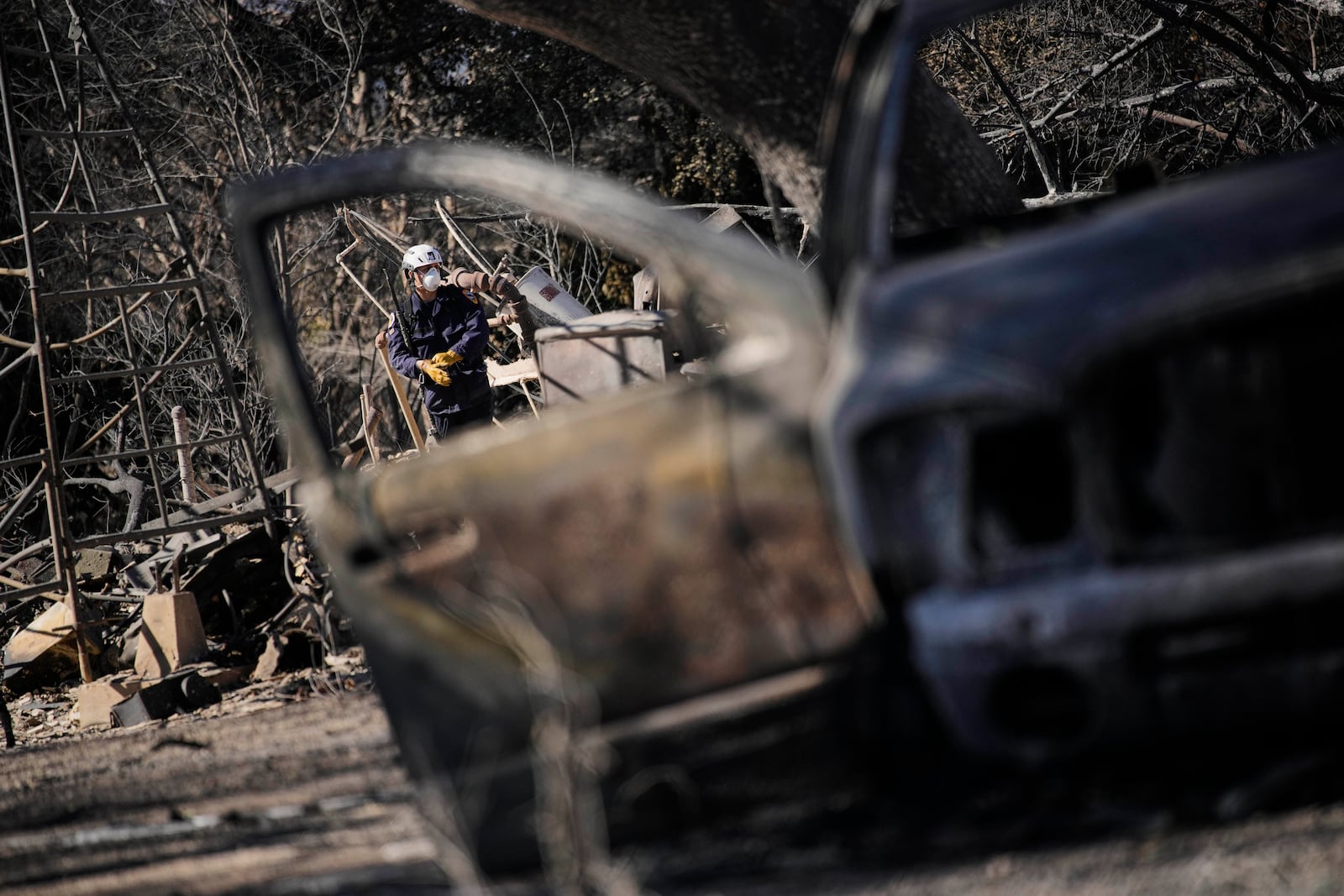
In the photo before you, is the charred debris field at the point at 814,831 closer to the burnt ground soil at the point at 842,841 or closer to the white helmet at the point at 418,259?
the burnt ground soil at the point at 842,841

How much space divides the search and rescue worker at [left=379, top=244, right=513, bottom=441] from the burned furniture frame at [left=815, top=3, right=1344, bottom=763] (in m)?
6.40

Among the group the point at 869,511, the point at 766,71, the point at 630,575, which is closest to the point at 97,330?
the point at 766,71

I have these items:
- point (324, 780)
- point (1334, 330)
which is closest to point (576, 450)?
point (1334, 330)

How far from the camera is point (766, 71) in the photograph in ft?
14.9

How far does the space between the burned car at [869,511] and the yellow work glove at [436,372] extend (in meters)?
5.49

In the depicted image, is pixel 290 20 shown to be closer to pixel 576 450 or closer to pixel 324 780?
pixel 324 780

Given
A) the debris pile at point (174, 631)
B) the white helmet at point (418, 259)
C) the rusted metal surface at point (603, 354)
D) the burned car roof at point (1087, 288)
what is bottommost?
the debris pile at point (174, 631)

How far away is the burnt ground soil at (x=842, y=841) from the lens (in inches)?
93.9

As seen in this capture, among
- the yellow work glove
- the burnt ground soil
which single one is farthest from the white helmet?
the burnt ground soil

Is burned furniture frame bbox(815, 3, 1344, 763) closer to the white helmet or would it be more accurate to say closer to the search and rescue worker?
the search and rescue worker

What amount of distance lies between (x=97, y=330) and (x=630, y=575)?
809 cm

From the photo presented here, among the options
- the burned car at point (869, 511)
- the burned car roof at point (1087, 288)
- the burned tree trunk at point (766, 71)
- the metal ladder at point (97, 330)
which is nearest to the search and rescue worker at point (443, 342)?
the metal ladder at point (97, 330)

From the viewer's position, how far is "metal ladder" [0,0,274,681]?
26.4 feet

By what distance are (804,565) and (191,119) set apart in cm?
1518
